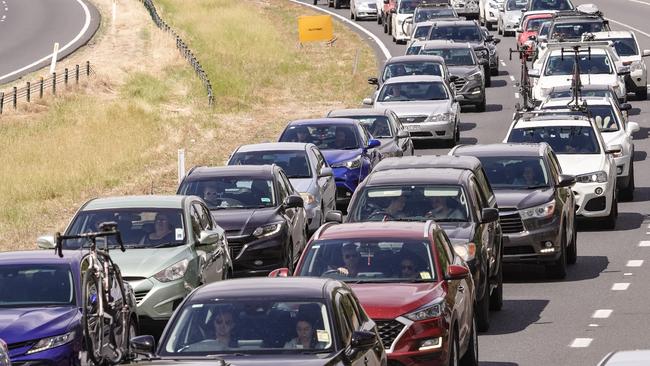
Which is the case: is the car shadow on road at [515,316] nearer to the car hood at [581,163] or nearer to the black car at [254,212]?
the black car at [254,212]

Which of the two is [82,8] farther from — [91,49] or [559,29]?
[559,29]

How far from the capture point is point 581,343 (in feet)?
59.8

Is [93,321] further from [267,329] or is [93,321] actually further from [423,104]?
[423,104]

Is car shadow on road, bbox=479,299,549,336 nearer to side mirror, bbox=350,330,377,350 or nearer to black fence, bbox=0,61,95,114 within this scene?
side mirror, bbox=350,330,377,350

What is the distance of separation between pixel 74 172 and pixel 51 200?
401 centimetres

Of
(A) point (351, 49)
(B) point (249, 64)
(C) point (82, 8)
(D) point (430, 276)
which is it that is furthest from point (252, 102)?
(D) point (430, 276)

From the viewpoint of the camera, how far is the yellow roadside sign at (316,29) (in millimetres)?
65750

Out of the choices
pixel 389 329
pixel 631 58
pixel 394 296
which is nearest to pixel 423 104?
pixel 631 58

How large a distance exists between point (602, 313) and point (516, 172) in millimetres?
4365

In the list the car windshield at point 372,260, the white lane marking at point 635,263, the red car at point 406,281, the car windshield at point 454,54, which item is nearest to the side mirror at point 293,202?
the white lane marking at point 635,263

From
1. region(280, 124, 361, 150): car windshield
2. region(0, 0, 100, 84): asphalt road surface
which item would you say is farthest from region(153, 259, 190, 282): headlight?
region(0, 0, 100, 84): asphalt road surface

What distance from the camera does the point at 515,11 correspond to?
69312mm

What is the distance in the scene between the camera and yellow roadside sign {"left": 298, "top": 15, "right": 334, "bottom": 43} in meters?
65.8

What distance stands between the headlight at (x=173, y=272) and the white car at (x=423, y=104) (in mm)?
20533
